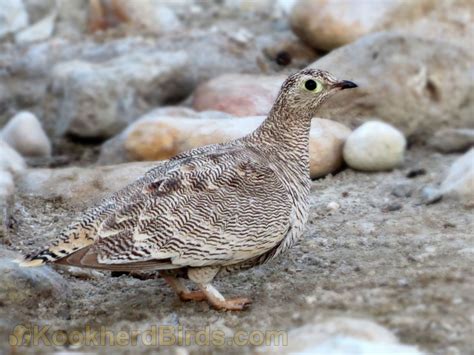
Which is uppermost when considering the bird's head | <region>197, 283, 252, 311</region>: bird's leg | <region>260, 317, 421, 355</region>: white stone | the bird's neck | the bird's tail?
the bird's head

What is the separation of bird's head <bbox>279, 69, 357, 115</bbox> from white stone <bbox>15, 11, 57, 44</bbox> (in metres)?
7.58

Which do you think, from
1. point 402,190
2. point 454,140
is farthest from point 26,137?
point 454,140

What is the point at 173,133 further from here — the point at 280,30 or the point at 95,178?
the point at 280,30

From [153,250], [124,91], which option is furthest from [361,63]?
[153,250]

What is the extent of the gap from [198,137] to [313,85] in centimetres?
242

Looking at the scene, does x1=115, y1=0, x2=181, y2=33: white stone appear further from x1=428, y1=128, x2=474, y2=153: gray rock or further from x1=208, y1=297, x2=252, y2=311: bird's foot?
x1=208, y1=297, x2=252, y2=311: bird's foot

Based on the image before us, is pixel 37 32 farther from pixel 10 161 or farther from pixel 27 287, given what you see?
pixel 27 287

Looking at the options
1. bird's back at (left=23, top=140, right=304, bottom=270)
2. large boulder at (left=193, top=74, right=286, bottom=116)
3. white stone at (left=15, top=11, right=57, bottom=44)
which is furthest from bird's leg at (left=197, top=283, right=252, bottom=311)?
white stone at (left=15, top=11, right=57, bottom=44)

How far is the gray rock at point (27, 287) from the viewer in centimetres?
528

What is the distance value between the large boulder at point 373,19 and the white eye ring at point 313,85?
15.8 feet

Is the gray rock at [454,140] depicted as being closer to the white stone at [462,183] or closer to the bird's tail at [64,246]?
the white stone at [462,183]

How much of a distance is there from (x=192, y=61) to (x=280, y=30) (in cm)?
164

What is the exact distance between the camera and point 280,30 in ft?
38.9

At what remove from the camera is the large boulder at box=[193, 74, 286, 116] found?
347 inches
